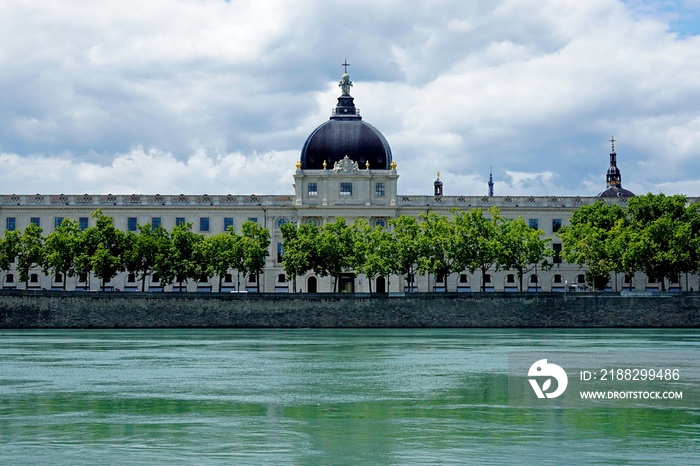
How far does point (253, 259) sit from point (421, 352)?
50756mm

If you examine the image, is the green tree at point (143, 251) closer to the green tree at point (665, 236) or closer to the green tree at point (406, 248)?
the green tree at point (406, 248)

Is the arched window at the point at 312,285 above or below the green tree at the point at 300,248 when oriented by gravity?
below

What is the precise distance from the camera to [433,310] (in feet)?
305

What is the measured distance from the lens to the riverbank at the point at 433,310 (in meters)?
91.8

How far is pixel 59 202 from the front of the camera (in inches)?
4875

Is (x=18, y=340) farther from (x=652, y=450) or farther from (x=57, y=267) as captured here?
(x=652, y=450)

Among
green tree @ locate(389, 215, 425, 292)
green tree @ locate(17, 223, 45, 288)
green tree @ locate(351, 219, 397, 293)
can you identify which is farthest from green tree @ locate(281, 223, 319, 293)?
green tree @ locate(17, 223, 45, 288)

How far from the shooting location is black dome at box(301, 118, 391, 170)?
125m

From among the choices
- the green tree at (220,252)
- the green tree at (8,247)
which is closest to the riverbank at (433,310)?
the green tree at (220,252)

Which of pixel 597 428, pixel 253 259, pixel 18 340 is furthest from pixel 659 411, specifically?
pixel 253 259

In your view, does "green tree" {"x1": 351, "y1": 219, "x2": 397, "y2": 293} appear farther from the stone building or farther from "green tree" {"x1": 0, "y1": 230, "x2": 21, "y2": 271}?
"green tree" {"x1": 0, "y1": 230, "x2": 21, "y2": 271}

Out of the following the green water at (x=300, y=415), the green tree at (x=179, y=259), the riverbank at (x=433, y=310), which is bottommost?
the green water at (x=300, y=415)

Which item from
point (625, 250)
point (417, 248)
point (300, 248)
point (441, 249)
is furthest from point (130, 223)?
point (625, 250)

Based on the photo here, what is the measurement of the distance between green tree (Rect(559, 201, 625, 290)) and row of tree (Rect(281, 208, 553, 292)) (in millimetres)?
4280
